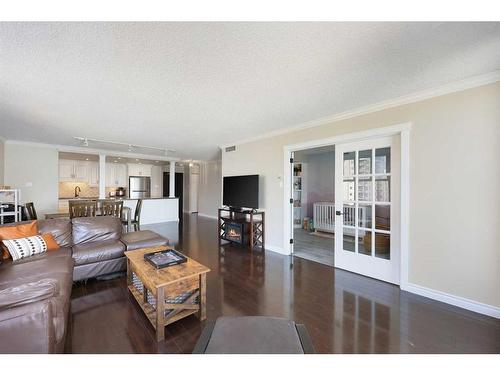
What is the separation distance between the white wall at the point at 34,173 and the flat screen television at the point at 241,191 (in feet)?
14.8

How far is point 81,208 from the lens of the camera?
4.27m

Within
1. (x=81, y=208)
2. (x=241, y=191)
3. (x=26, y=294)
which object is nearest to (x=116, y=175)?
(x=81, y=208)

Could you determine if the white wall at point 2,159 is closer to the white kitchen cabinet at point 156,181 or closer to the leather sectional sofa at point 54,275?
the leather sectional sofa at point 54,275

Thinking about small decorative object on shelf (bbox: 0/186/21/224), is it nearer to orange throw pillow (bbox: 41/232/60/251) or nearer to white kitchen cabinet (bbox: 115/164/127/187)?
orange throw pillow (bbox: 41/232/60/251)

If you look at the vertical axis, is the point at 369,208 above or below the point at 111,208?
above

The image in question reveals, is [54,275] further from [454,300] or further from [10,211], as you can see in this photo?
[454,300]

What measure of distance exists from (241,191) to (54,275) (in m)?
3.21

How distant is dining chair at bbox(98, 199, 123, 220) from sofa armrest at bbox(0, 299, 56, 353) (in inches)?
144

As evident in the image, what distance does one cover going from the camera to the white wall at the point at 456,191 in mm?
2107

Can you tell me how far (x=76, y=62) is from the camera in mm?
1862

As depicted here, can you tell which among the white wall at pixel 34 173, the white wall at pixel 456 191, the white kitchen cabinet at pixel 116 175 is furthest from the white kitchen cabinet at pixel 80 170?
the white wall at pixel 456 191
